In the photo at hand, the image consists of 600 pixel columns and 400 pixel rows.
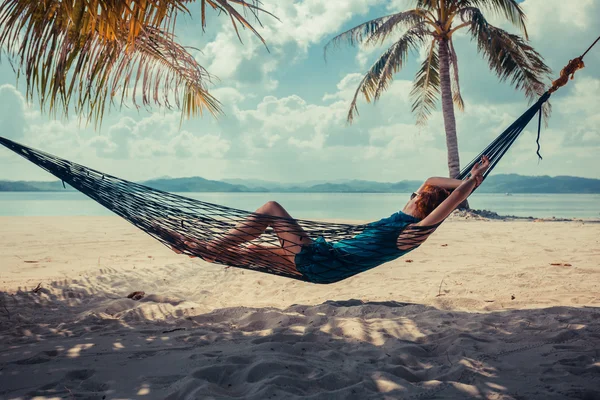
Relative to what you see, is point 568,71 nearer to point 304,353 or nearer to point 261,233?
point 261,233

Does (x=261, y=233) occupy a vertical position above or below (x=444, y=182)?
below

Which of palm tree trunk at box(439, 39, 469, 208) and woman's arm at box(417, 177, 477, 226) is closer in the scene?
woman's arm at box(417, 177, 477, 226)

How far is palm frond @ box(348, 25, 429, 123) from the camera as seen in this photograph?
826 centimetres

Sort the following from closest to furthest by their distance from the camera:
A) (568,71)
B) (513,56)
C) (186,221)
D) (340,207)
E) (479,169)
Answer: (186,221) < (479,169) < (568,71) < (513,56) < (340,207)

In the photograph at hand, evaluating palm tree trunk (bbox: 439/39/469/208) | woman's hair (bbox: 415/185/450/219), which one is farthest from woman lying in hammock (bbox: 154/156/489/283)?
palm tree trunk (bbox: 439/39/469/208)

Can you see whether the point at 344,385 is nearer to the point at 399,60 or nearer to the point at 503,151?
the point at 503,151

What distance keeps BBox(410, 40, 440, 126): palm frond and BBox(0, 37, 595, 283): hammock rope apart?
743 cm

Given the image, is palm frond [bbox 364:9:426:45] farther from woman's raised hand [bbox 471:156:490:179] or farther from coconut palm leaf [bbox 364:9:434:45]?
woman's raised hand [bbox 471:156:490:179]

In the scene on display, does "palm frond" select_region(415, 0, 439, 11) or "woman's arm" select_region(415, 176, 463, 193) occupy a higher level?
"palm frond" select_region(415, 0, 439, 11)

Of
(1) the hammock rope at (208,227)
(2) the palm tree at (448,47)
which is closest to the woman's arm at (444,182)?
(1) the hammock rope at (208,227)

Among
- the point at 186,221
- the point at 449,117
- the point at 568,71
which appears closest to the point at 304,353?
the point at 186,221

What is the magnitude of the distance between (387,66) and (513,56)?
6.45 ft

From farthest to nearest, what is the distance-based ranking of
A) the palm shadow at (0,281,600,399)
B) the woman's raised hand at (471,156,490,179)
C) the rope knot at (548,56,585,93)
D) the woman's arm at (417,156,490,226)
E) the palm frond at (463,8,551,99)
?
the palm frond at (463,8,551,99)
the rope knot at (548,56,585,93)
the woman's raised hand at (471,156,490,179)
the woman's arm at (417,156,490,226)
the palm shadow at (0,281,600,399)

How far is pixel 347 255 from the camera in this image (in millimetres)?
2098
